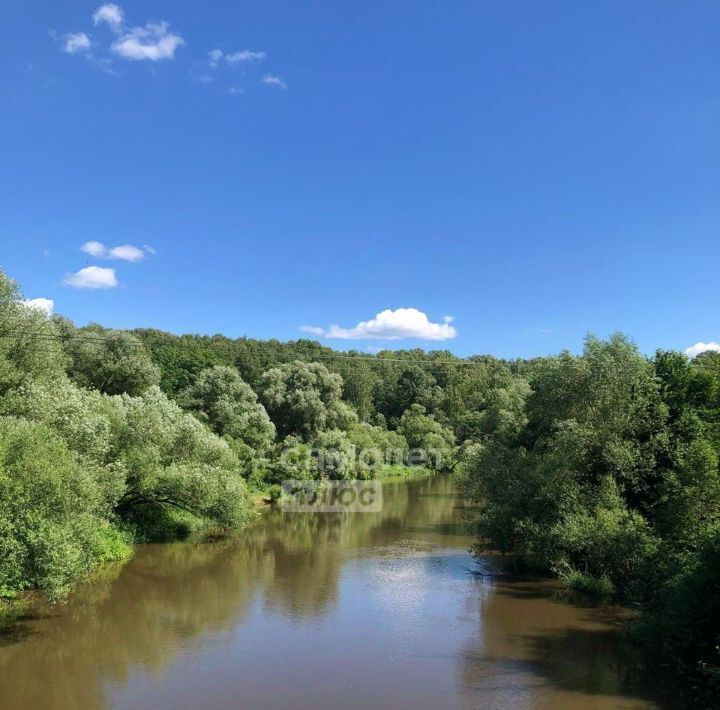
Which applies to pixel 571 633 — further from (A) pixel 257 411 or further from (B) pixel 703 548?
(A) pixel 257 411

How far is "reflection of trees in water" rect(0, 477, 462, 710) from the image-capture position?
15164 millimetres

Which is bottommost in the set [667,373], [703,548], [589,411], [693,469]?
[703,548]

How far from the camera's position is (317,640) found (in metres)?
18.1

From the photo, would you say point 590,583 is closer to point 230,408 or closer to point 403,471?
point 230,408

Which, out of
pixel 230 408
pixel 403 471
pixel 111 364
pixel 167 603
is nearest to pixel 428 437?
pixel 403 471

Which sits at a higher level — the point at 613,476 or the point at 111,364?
the point at 111,364

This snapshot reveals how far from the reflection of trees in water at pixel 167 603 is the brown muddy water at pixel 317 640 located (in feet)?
0.22

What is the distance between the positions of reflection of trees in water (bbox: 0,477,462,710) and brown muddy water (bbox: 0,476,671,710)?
67mm

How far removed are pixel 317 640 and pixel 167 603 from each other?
6.27m

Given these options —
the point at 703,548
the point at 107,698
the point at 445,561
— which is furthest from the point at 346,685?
the point at 445,561

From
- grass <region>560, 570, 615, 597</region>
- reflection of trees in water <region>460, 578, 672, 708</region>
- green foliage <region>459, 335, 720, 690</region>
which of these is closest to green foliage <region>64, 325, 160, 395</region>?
green foliage <region>459, 335, 720, 690</region>

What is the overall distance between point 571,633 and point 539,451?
1034 centimetres

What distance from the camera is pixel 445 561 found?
27672 millimetres

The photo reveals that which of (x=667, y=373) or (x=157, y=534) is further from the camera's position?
(x=157, y=534)
